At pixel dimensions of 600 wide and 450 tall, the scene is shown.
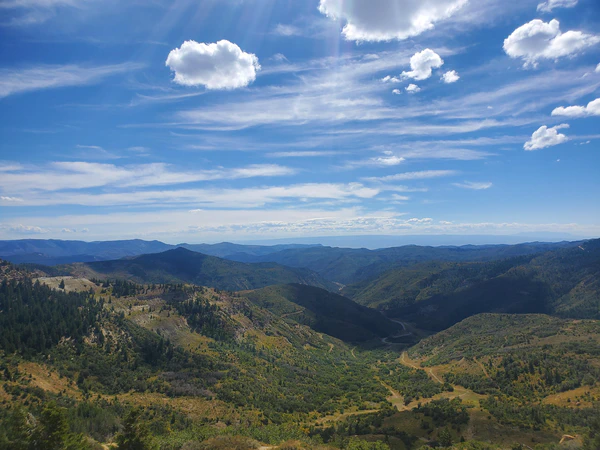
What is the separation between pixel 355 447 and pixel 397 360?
139 meters

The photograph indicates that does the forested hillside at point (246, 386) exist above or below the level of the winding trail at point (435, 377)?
above

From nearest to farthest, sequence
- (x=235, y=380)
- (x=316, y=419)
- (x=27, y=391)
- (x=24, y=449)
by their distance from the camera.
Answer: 1. (x=24, y=449)
2. (x=27, y=391)
3. (x=316, y=419)
4. (x=235, y=380)

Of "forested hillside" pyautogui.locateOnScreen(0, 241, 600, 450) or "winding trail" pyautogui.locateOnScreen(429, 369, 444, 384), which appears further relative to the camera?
"winding trail" pyautogui.locateOnScreen(429, 369, 444, 384)

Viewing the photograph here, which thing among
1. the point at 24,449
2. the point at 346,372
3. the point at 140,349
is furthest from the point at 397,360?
the point at 24,449

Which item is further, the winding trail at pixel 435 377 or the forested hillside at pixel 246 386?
the winding trail at pixel 435 377

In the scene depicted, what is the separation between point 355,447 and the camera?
5353 cm

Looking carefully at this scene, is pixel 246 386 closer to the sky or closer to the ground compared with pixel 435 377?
closer to the sky

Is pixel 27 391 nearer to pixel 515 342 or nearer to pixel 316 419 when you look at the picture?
pixel 316 419

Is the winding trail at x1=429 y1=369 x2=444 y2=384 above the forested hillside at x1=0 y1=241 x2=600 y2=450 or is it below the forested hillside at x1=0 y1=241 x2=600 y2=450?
below

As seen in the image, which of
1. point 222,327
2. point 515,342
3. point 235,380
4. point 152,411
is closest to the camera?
point 152,411

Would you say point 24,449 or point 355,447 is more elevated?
point 24,449

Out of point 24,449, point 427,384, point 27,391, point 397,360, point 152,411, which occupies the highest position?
point 24,449

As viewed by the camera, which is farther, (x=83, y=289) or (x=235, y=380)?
(x=83, y=289)

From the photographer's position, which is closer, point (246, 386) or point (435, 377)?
point (246, 386)
